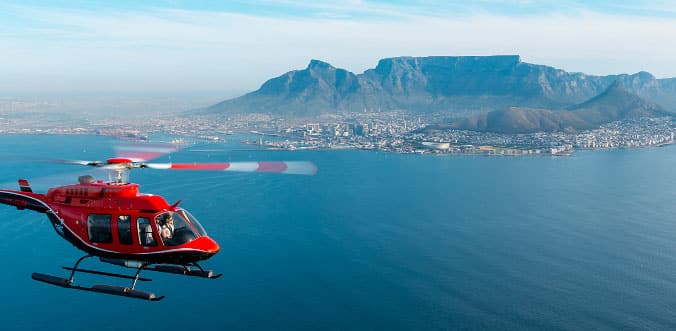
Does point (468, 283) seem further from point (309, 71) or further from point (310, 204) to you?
point (309, 71)

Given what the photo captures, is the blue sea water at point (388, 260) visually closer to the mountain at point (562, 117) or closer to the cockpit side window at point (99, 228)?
the cockpit side window at point (99, 228)

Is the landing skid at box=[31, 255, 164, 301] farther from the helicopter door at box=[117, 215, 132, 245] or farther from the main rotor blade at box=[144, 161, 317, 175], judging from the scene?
the main rotor blade at box=[144, 161, 317, 175]

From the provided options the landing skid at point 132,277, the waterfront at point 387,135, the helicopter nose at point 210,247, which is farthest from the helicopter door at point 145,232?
the waterfront at point 387,135

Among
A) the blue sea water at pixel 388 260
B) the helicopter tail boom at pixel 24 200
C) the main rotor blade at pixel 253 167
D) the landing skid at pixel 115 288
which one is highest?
the main rotor blade at pixel 253 167

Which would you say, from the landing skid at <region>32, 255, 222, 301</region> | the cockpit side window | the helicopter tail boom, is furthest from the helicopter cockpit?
the helicopter tail boom

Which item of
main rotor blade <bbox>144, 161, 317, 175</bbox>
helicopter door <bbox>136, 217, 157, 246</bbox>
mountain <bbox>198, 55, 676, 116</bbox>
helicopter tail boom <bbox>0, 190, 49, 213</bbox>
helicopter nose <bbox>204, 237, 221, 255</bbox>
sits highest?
mountain <bbox>198, 55, 676, 116</bbox>

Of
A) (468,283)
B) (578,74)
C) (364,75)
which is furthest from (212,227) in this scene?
(578,74)

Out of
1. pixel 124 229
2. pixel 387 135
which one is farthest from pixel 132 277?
pixel 387 135
